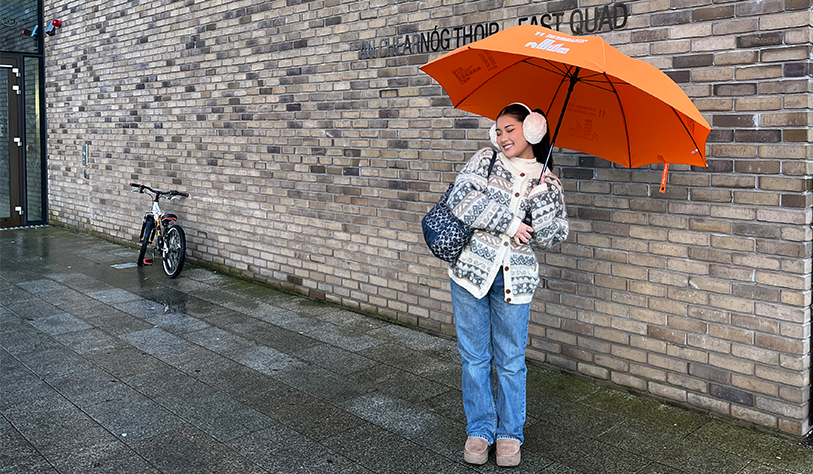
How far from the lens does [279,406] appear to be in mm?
4418

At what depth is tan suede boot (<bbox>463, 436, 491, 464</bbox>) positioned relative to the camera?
3631 millimetres

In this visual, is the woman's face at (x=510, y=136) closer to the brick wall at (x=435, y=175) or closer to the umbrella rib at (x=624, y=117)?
the umbrella rib at (x=624, y=117)

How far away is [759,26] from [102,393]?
451 cm

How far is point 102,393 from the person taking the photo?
4637 mm

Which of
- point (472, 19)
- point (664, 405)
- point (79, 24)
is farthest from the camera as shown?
point (79, 24)

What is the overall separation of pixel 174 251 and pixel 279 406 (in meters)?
4.44

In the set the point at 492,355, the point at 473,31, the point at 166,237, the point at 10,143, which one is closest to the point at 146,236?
the point at 166,237

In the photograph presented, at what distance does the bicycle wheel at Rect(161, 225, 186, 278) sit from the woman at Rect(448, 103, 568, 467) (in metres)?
5.27

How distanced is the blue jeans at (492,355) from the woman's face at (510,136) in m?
0.63

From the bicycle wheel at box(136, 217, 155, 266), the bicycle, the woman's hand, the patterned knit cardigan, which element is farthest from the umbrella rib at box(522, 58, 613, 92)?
the bicycle wheel at box(136, 217, 155, 266)

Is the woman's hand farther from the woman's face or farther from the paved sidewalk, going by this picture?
the paved sidewalk

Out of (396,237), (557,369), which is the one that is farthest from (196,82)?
(557,369)

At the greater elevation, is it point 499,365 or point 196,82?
point 196,82

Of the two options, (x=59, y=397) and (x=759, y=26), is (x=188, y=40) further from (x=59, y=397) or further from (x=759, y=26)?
(x=759, y=26)
